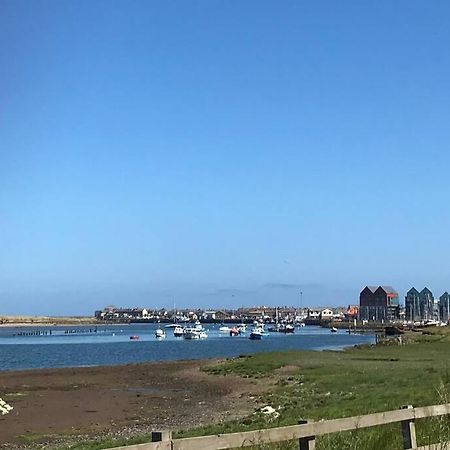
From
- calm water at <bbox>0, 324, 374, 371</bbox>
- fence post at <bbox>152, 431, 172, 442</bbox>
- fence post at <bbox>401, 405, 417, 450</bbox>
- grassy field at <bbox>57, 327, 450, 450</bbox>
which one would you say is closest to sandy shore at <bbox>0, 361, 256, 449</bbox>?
grassy field at <bbox>57, 327, 450, 450</bbox>

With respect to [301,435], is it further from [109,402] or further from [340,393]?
[109,402]

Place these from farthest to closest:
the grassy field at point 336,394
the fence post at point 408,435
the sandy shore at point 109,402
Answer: the sandy shore at point 109,402, the grassy field at point 336,394, the fence post at point 408,435

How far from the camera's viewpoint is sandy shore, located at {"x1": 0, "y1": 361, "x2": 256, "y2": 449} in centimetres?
3073

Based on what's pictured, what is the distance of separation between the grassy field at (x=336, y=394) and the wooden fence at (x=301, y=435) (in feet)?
2.30

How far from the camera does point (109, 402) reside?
1635 inches

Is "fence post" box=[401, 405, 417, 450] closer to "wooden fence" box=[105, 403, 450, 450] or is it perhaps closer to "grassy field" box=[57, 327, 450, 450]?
"wooden fence" box=[105, 403, 450, 450]

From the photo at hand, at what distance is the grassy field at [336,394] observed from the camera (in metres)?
11.5

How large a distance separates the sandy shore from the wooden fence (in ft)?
60.7

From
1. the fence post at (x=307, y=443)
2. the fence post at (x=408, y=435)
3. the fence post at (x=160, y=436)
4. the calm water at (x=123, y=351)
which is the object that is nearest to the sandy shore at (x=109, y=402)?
the fence post at (x=408, y=435)

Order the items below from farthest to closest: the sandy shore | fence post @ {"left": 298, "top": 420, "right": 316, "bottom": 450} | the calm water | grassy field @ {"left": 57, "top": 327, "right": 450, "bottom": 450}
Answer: the calm water
the sandy shore
grassy field @ {"left": 57, "top": 327, "right": 450, "bottom": 450}
fence post @ {"left": 298, "top": 420, "right": 316, "bottom": 450}

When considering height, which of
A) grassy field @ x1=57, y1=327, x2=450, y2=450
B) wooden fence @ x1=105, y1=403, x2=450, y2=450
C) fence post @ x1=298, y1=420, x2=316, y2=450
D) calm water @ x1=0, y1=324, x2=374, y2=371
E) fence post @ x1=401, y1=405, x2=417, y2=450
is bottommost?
calm water @ x1=0, y1=324, x2=374, y2=371

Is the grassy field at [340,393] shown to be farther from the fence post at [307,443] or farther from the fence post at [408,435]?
the fence post at [307,443]

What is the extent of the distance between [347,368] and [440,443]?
40.9 metres

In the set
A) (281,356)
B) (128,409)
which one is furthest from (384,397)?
(281,356)
